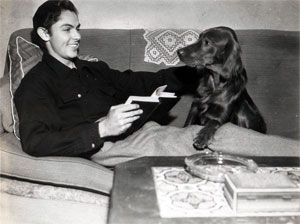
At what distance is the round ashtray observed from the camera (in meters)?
1.14

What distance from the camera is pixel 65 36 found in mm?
1854

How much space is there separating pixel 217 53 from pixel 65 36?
806mm

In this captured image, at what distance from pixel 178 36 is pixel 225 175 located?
55.5 inches

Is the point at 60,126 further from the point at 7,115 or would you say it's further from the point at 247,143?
the point at 247,143

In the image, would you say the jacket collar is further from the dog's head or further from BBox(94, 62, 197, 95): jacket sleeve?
the dog's head

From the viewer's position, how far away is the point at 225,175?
3.54ft

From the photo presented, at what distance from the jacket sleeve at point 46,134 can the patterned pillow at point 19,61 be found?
7.8 inches

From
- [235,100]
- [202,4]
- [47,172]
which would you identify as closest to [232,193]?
[47,172]

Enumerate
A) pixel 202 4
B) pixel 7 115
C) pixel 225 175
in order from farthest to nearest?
pixel 202 4, pixel 7 115, pixel 225 175

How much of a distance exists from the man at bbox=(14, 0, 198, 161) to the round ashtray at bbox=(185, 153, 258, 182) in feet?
1.17

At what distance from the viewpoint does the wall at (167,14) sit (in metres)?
2.57

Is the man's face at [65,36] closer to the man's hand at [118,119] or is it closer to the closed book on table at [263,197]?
the man's hand at [118,119]

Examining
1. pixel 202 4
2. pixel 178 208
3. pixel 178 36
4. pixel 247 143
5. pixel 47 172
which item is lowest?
pixel 47 172

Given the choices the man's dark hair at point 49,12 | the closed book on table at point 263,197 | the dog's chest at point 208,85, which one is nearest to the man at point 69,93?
the man's dark hair at point 49,12
